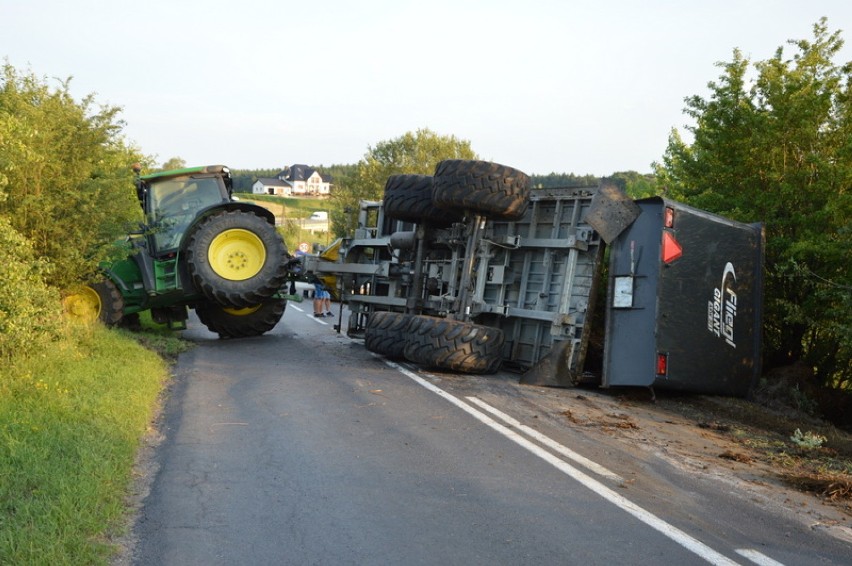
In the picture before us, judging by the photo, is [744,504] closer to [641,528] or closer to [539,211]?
[641,528]

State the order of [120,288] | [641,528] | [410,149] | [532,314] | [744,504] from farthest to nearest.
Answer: [410,149] < [120,288] < [532,314] < [744,504] < [641,528]

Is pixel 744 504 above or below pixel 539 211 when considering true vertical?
below

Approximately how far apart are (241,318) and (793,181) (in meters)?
9.18

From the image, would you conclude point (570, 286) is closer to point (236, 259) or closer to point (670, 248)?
point (670, 248)

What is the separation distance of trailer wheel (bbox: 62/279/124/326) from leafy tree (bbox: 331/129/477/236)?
36139mm

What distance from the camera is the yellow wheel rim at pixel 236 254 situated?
42.8ft

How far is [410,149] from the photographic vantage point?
50594mm

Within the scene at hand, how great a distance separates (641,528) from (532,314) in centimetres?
616

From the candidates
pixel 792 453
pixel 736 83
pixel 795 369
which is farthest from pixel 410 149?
pixel 792 453

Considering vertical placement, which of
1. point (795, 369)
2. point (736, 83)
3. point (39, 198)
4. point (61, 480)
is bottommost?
point (61, 480)

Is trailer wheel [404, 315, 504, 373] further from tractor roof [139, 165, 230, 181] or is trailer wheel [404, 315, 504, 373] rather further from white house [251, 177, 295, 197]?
white house [251, 177, 295, 197]

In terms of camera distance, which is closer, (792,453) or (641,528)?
(641,528)

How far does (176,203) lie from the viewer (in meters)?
13.3

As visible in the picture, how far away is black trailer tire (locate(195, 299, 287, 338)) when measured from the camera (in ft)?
46.3
